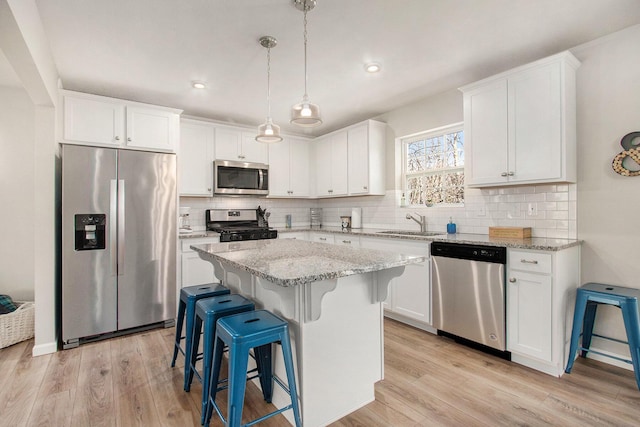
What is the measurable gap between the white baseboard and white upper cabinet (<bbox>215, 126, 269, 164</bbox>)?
101 inches

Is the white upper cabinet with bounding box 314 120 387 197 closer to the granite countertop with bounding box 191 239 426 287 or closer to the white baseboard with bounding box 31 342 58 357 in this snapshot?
the granite countertop with bounding box 191 239 426 287

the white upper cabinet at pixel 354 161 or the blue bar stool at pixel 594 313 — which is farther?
the white upper cabinet at pixel 354 161

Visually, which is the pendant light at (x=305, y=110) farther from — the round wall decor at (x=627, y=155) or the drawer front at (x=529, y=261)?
the round wall decor at (x=627, y=155)

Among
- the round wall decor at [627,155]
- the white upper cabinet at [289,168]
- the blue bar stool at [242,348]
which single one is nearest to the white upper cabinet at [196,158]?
the white upper cabinet at [289,168]

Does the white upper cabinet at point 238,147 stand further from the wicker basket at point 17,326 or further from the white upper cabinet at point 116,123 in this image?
the wicker basket at point 17,326

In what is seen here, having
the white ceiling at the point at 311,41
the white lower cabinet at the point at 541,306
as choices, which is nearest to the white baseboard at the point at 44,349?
the white ceiling at the point at 311,41

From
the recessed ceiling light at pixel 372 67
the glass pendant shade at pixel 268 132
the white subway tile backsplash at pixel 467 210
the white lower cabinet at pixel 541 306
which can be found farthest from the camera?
the recessed ceiling light at pixel 372 67

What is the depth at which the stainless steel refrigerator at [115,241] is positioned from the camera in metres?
2.88

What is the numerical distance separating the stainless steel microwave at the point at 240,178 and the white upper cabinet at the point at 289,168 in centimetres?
22

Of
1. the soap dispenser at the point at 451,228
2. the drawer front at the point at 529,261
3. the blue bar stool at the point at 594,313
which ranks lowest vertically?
the blue bar stool at the point at 594,313

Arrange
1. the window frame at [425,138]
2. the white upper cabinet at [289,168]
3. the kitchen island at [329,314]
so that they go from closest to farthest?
the kitchen island at [329,314] < the window frame at [425,138] < the white upper cabinet at [289,168]

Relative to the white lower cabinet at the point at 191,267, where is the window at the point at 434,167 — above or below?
above

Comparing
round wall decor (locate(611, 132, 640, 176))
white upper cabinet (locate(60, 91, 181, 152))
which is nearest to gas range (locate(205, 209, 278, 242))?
white upper cabinet (locate(60, 91, 181, 152))

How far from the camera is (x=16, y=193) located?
133 inches
